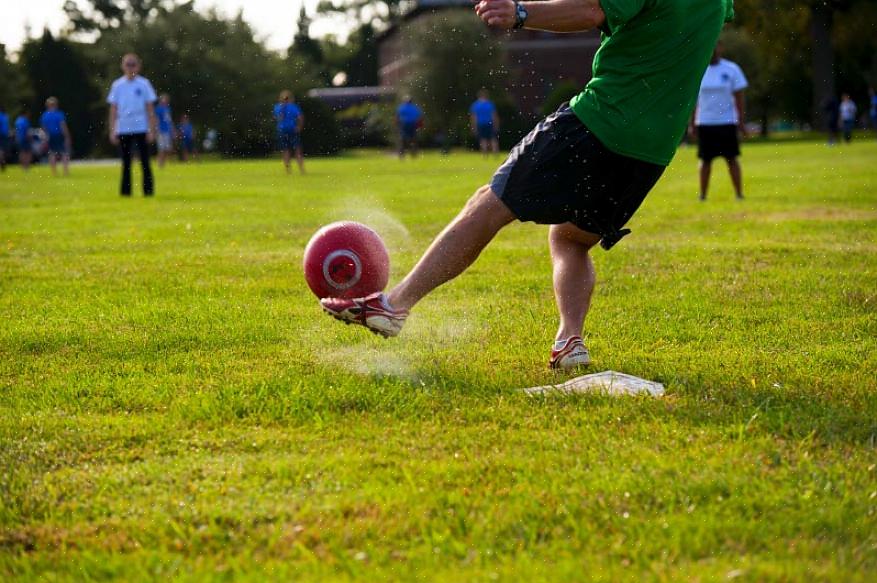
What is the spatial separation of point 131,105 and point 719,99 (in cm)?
911

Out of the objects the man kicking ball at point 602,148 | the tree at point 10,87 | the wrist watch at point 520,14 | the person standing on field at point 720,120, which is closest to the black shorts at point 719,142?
the person standing on field at point 720,120

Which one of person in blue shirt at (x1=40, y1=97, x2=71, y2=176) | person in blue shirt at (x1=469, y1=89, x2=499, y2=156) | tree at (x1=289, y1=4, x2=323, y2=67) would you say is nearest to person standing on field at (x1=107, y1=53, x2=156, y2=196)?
person in blue shirt at (x1=40, y1=97, x2=71, y2=176)

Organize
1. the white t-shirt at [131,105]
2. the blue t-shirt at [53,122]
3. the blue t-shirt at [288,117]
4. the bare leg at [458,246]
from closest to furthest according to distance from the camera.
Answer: the bare leg at [458,246], the white t-shirt at [131,105], the blue t-shirt at [288,117], the blue t-shirt at [53,122]

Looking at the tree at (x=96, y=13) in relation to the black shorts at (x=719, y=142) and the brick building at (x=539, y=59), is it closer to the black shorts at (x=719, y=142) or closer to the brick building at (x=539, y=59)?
the brick building at (x=539, y=59)

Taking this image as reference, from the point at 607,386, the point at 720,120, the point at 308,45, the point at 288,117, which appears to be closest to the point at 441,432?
the point at 607,386

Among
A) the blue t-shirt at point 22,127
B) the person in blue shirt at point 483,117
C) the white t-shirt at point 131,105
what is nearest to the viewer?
the white t-shirt at point 131,105

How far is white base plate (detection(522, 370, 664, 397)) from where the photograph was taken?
415 centimetres

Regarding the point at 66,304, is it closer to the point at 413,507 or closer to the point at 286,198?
the point at 413,507

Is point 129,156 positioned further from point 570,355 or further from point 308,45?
point 308,45

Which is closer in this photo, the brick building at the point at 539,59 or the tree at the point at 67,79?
the brick building at the point at 539,59

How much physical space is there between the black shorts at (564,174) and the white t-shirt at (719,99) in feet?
A: 33.4

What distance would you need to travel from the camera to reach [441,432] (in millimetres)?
3680

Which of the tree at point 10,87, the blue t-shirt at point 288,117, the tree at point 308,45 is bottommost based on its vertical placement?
the blue t-shirt at point 288,117

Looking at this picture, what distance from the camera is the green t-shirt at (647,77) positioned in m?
4.20
